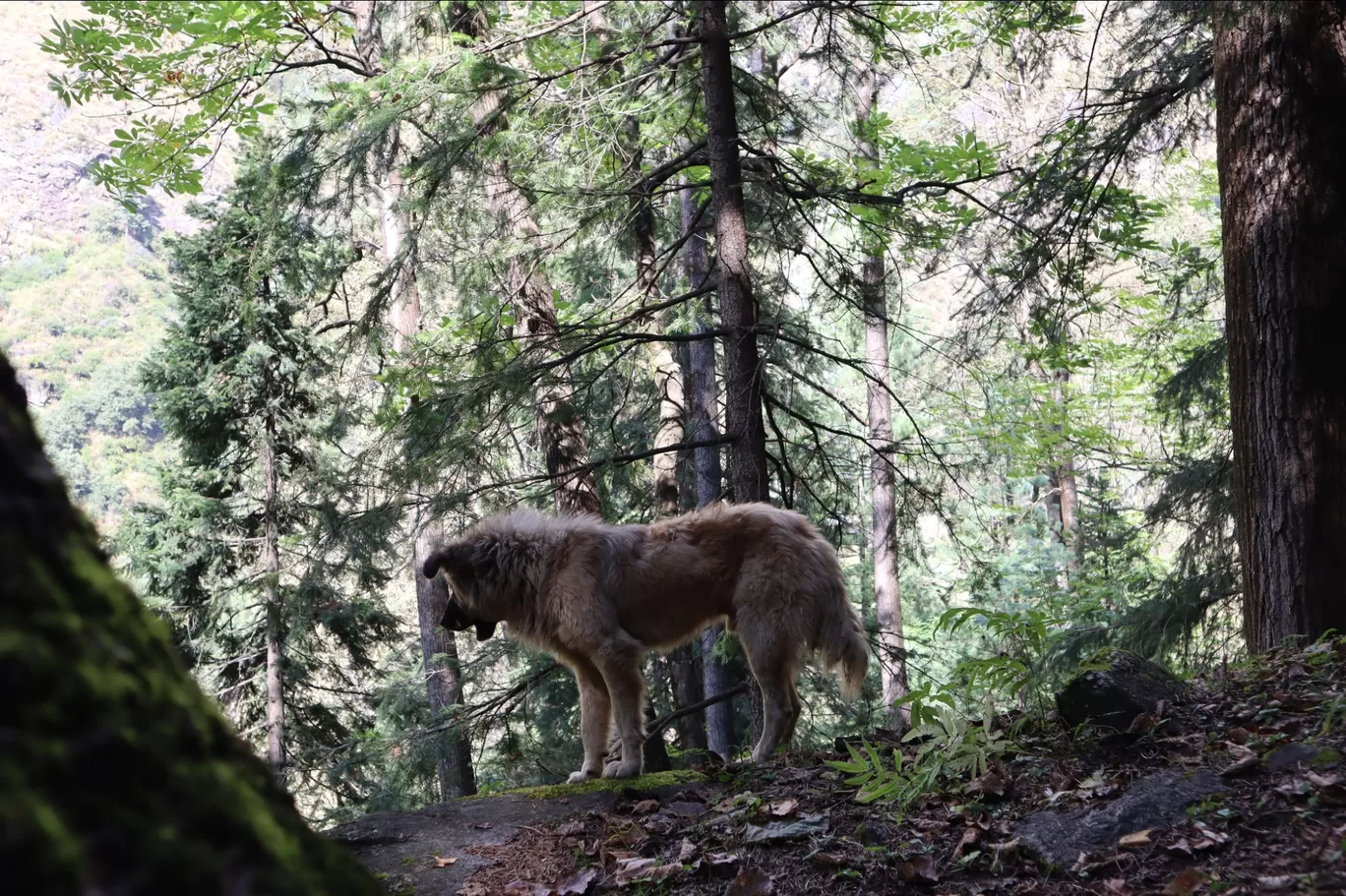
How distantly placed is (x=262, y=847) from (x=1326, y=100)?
26.6 ft

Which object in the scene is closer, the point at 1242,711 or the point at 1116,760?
the point at 1116,760

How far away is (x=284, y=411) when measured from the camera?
16.6 metres


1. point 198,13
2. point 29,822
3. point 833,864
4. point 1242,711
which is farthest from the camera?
point 198,13

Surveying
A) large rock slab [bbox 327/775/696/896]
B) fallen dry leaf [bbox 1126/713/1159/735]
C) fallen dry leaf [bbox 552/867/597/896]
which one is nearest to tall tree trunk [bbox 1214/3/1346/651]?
fallen dry leaf [bbox 1126/713/1159/735]

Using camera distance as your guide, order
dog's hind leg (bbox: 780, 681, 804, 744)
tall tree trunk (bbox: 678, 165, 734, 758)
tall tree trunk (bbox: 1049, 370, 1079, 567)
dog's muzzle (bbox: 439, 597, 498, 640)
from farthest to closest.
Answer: tall tree trunk (bbox: 1049, 370, 1079, 567) → tall tree trunk (bbox: 678, 165, 734, 758) → dog's muzzle (bbox: 439, 597, 498, 640) → dog's hind leg (bbox: 780, 681, 804, 744)

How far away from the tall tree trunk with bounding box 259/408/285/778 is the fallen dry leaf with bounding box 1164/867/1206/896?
47.9 ft

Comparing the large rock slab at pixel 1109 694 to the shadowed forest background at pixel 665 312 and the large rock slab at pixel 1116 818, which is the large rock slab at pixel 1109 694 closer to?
the shadowed forest background at pixel 665 312

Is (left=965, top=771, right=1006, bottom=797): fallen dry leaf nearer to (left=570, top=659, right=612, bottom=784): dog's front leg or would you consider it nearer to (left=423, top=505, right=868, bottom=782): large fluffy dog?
(left=423, top=505, right=868, bottom=782): large fluffy dog

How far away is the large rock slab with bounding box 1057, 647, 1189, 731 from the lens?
478cm

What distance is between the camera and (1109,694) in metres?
4.82

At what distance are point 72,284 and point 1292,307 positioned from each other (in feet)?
205

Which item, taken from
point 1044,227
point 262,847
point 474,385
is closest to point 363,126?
point 474,385

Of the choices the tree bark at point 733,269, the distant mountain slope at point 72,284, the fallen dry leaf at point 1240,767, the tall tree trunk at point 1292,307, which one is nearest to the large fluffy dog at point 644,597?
the tree bark at point 733,269

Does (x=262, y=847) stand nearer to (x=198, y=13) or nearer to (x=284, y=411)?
(x=198, y=13)
